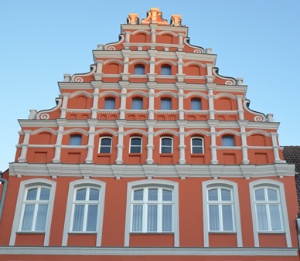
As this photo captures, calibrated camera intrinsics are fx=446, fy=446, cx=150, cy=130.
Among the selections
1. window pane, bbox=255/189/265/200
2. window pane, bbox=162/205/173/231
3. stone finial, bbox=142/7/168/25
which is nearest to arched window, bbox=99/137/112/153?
window pane, bbox=162/205/173/231

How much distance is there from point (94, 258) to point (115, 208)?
2228mm

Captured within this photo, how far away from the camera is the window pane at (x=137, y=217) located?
18453 mm

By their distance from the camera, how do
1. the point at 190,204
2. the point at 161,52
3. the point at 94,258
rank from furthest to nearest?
1. the point at 161,52
2. the point at 190,204
3. the point at 94,258

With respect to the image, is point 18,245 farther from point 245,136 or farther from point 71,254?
point 245,136

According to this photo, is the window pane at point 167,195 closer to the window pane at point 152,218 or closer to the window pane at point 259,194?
the window pane at point 152,218

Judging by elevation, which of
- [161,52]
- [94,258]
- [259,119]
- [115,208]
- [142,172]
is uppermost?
[161,52]

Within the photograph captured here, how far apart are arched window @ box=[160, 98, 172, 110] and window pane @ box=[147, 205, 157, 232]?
529 cm

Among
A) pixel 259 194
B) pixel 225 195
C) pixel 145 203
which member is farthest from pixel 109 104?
pixel 259 194

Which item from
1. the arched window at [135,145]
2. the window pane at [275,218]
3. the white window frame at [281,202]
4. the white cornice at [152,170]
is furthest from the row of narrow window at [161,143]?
the window pane at [275,218]

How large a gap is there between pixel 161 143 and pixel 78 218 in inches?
199

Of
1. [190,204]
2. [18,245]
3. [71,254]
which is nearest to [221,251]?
[190,204]

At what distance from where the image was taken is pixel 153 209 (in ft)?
62.1

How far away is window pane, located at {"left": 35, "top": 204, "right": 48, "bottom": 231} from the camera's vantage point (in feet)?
60.7

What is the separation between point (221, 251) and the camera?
58.1 feet
